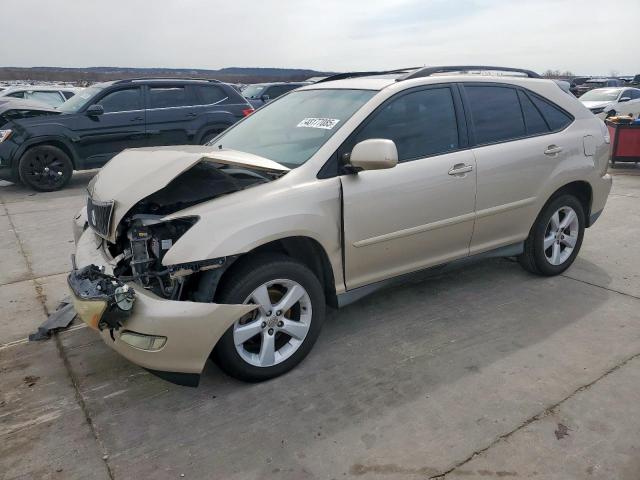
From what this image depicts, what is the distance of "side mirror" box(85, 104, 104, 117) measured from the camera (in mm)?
8578

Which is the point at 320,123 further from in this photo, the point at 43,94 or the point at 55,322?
the point at 43,94

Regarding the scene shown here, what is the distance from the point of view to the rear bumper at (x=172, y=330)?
8.38 ft

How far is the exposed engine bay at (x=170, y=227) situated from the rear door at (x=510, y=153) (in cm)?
165

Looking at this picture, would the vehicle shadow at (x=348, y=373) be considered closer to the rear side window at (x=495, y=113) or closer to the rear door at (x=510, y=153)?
the rear door at (x=510, y=153)

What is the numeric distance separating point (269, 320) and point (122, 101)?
7.45m

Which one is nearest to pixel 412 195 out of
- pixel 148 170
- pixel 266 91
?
pixel 148 170

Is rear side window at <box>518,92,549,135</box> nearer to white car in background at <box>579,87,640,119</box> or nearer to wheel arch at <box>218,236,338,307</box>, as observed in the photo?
wheel arch at <box>218,236,338,307</box>

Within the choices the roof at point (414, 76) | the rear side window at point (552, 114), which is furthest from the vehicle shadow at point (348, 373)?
the roof at point (414, 76)

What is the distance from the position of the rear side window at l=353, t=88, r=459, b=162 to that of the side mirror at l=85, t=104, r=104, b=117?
266 inches

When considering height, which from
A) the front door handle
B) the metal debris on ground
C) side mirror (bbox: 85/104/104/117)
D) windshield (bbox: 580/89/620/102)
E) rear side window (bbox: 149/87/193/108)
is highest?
rear side window (bbox: 149/87/193/108)

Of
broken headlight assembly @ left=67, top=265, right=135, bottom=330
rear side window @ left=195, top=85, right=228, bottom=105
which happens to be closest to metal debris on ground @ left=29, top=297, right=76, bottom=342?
broken headlight assembly @ left=67, top=265, right=135, bottom=330

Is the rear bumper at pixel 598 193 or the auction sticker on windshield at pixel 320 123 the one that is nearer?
the auction sticker on windshield at pixel 320 123

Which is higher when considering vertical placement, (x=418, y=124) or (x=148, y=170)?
(x=418, y=124)

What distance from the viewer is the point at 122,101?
900 centimetres
